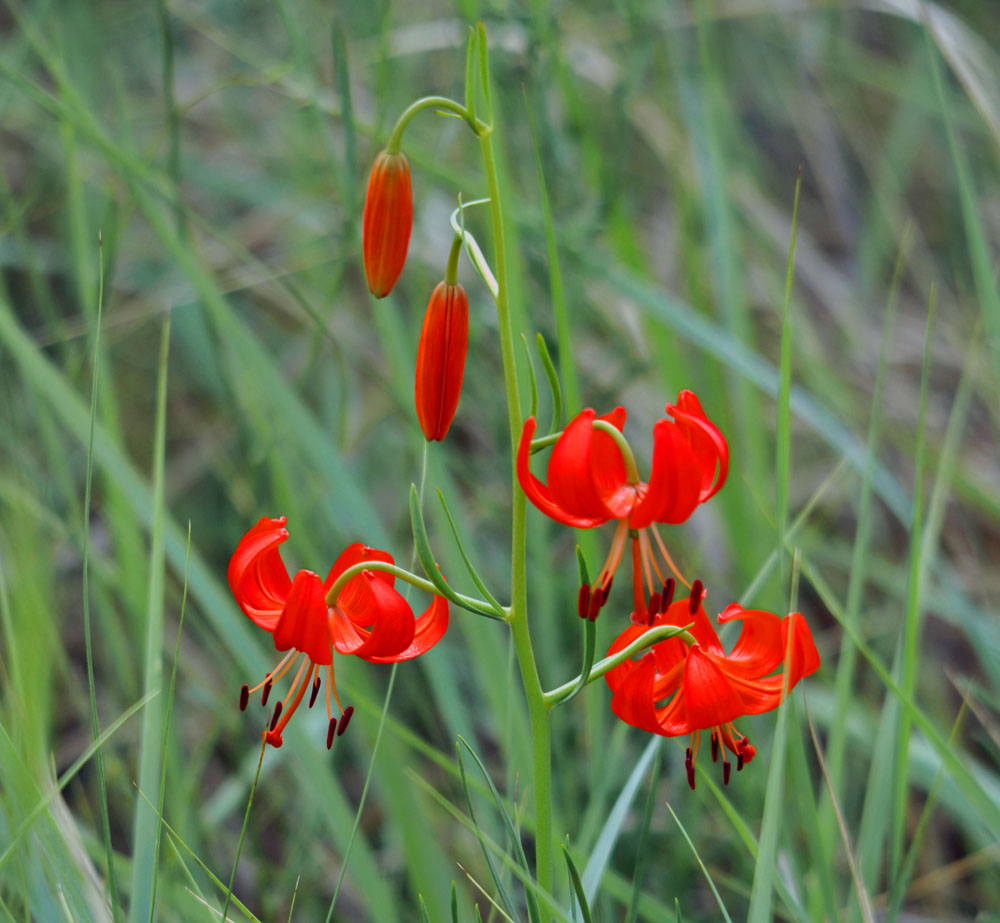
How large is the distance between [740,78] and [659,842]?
1.92 meters

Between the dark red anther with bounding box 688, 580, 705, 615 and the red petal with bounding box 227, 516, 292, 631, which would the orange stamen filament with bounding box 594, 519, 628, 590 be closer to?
the dark red anther with bounding box 688, 580, 705, 615

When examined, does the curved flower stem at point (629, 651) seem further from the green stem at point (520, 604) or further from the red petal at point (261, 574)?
the red petal at point (261, 574)

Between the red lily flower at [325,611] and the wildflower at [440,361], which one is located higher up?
the wildflower at [440,361]

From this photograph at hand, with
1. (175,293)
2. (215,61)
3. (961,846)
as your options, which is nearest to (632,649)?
(961,846)

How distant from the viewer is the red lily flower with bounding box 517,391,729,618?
508mm

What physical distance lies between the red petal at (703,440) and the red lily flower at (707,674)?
0.19ft

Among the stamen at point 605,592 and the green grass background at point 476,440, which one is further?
the green grass background at point 476,440

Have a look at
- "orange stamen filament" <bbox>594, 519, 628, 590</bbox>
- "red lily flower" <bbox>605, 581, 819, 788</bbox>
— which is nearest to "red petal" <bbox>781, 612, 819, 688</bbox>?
"red lily flower" <bbox>605, 581, 819, 788</bbox>

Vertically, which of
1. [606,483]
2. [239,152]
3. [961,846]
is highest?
[606,483]

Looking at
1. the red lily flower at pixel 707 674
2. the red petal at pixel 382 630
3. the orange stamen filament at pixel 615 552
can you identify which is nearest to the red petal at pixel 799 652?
the red lily flower at pixel 707 674

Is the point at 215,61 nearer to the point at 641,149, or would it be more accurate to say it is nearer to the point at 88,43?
the point at 88,43

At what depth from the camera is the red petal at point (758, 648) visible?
571 mm

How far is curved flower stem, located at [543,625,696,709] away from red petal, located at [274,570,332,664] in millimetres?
133

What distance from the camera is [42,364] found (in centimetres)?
97
